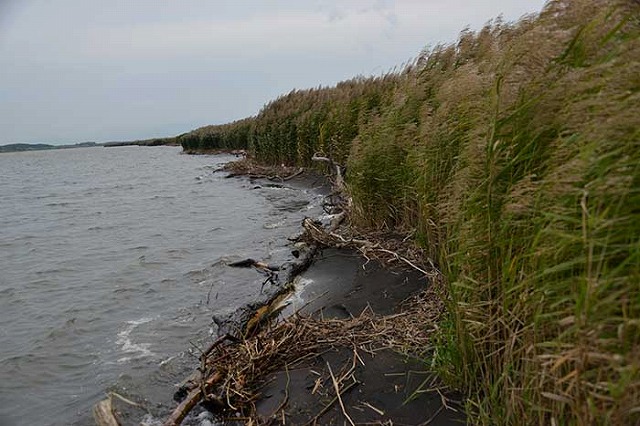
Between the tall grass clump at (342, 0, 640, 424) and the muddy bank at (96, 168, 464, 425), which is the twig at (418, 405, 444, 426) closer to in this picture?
the muddy bank at (96, 168, 464, 425)

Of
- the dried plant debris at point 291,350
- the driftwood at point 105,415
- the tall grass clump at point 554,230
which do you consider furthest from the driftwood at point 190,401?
the tall grass clump at point 554,230

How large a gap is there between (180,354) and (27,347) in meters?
2.15

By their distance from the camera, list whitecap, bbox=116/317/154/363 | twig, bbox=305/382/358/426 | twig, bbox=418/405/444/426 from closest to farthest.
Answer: twig, bbox=418/405/444/426 → twig, bbox=305/382/358/426 → whitecap, bbox=116/317/154/363

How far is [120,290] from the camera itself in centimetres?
752

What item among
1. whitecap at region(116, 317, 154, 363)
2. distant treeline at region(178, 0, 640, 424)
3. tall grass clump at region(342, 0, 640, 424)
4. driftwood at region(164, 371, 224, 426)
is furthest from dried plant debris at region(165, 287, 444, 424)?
whitecap at region(116, 317, 154, 363)

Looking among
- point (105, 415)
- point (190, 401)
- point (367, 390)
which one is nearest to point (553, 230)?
point (367, 390)

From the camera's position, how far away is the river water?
4.67 m

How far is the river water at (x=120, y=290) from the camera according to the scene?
467cm

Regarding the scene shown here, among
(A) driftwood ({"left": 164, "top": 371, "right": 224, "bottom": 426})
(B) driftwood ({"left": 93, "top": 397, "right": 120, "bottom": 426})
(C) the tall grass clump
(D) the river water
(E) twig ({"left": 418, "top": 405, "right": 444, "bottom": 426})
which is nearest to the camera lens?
(C) the tall grass clump

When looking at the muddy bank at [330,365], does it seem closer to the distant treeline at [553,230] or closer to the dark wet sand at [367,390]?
the dark wet sand at [367,390]

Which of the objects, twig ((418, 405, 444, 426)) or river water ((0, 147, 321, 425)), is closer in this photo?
twig ((418, 405, 444, 426))

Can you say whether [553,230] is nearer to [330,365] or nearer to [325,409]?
[325,409]

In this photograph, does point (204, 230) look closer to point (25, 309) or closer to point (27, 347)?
point (25, 309)

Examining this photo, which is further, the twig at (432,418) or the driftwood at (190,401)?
the driftwood at (190,401)
